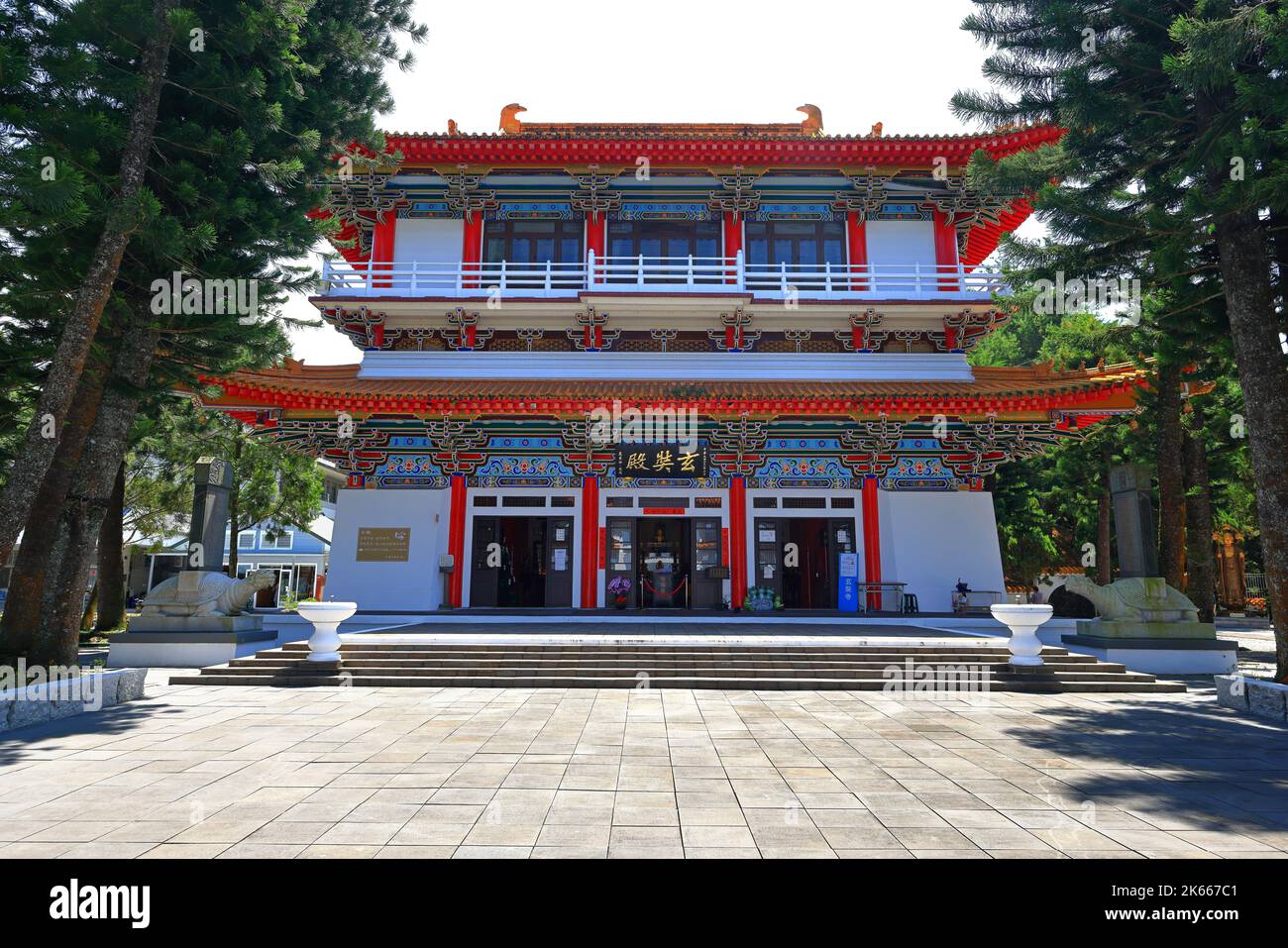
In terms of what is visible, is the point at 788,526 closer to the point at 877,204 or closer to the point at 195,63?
the point at 877,204

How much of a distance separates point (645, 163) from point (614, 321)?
3926 mm

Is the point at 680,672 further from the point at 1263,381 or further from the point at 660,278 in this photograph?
the point at 660,278

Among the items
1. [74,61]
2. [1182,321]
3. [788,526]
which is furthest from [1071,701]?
[74,61]

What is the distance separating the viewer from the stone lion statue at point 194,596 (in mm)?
11164

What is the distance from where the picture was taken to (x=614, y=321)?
658 inches

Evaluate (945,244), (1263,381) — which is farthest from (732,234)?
(1263,381)

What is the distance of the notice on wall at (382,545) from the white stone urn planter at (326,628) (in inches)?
224

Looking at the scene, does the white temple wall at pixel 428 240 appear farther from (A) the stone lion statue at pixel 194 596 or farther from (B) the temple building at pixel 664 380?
(A) the stone lion statue at pixel 194 596

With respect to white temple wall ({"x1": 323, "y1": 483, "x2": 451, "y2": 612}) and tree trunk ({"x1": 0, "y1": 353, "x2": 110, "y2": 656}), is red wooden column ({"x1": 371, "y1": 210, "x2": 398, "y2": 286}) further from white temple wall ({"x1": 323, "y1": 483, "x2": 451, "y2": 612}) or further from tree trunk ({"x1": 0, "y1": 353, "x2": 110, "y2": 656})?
tree trunk ({"x1": 0, "y1": 353, "x2": 110, "y2": 656})

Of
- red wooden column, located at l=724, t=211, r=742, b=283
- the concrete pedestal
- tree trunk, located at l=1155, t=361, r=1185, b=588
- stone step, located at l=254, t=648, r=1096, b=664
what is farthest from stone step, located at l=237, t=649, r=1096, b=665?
red wooden column, located at l=724, t=211, r=742, b=283

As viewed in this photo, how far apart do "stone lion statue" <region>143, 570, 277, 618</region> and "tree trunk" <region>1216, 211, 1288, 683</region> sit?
14735mm

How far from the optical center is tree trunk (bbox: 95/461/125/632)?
16781 mm

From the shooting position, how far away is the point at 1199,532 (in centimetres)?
1644

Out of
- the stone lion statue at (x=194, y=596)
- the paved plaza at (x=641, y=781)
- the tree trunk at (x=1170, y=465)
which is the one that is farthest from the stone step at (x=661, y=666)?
the tree trunk at (x=1170, y=465)
